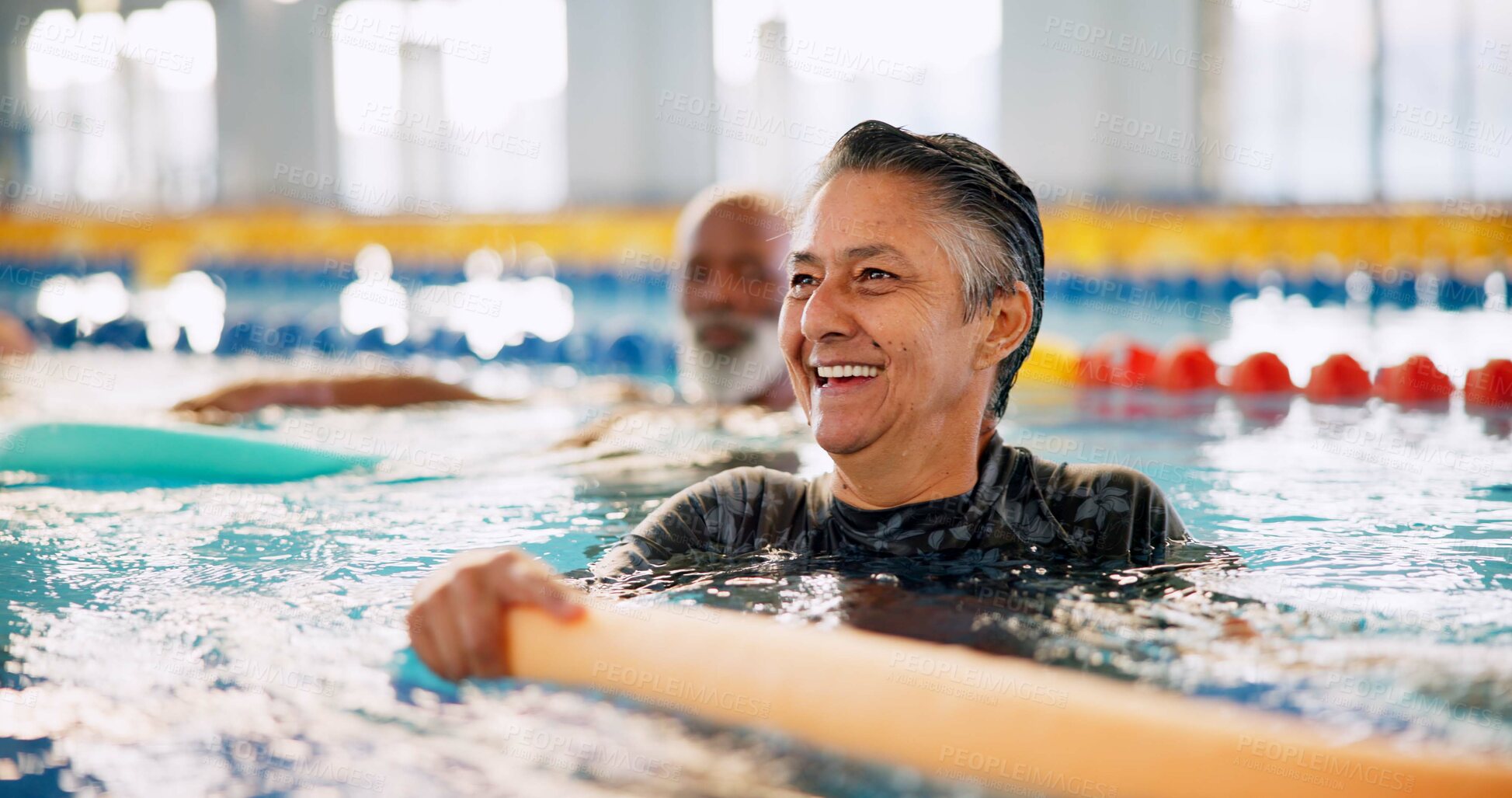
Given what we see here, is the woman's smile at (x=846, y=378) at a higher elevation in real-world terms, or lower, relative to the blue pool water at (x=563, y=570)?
higher

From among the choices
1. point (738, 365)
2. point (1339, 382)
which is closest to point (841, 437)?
point (738, 365)

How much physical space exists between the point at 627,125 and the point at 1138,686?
15429 mm

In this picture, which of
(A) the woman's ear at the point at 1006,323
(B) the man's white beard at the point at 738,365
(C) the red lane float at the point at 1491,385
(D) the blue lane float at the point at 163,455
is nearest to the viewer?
(A) the woman's ear at the point at 1006,323

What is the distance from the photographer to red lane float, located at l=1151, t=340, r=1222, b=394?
6.09 metres

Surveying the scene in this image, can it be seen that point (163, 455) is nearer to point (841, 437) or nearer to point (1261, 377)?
point (841, 437)

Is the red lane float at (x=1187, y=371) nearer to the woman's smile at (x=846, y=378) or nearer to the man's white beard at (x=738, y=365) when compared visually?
the man's white beard at (x=738, y=365)

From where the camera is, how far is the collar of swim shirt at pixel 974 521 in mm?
2227

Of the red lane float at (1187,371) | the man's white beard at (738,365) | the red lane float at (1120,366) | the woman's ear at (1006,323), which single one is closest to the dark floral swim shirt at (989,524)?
the woman's ear at (1006,323)

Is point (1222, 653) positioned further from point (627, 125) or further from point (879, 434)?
point (627, 125)

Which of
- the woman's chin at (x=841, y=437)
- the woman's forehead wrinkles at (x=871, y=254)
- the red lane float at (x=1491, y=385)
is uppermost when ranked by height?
the woman's forehead wrinkles at (x=871, y=254)

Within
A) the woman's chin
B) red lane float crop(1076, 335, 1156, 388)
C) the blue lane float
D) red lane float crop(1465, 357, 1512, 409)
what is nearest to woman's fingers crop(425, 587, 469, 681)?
the woman's chin

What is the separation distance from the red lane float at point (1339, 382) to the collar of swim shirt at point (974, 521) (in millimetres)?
3923

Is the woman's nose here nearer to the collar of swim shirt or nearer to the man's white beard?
the collar of swim shirt

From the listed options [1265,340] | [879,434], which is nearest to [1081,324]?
[1265,340]
